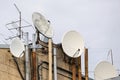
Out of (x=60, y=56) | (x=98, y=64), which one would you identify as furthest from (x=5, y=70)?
(x=98, y=64)

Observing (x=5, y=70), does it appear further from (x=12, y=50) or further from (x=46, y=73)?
(x=46, y=73)

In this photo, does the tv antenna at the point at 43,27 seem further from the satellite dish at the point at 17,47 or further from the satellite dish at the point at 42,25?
the satellite dish at the point at 17,47

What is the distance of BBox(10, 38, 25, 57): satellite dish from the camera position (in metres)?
22.5

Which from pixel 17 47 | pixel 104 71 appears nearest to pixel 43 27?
pixel 17 47

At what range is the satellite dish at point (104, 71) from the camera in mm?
25266

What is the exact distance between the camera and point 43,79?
78.6 ft

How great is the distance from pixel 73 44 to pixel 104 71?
2.58m

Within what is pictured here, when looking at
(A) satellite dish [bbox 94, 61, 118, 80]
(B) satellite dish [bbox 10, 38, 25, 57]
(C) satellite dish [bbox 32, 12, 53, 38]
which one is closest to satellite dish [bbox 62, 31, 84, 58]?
(C) satellite dish [bbox 32, 12, 53, 38]

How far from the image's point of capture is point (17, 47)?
74.7 ft

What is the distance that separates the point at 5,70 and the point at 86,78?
554 cm


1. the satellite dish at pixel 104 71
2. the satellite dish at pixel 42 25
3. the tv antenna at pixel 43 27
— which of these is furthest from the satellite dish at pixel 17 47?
the satellite dish at pixel 104 71

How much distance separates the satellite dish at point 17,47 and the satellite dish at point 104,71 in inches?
205

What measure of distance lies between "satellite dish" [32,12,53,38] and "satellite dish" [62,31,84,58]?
3.58 ft

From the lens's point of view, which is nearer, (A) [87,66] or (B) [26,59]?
(B) [26,59]
